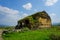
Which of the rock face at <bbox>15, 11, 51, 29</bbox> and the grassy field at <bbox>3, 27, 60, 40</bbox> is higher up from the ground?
the rock face at <bbox>15, 11, 51, 29</bbox>

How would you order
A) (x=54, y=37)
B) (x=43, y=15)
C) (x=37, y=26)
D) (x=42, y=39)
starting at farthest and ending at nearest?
(x=43, y=15)
(x=37, y=26)
(x=42, y=39)
(x=54, y=37)

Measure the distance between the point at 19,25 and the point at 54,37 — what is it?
94.5ft

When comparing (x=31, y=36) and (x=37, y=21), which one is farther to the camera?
(x=37, y=21)

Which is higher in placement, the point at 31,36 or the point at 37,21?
the point at 37,21

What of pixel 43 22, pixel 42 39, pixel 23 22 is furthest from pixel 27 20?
pixel 42 39

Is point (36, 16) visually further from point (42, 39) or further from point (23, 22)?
point (42, 39)

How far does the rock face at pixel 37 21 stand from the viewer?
4194 centimetres

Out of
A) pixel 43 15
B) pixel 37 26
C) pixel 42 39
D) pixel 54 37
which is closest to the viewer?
pixel 54 37

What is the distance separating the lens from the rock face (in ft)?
138

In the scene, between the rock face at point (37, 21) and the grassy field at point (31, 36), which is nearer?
the grassy field at point (31, 36)

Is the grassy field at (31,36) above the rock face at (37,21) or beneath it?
beneath

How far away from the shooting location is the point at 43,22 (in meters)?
44.5

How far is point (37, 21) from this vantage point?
43000 mm

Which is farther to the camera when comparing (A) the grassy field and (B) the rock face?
(B) the rock face
